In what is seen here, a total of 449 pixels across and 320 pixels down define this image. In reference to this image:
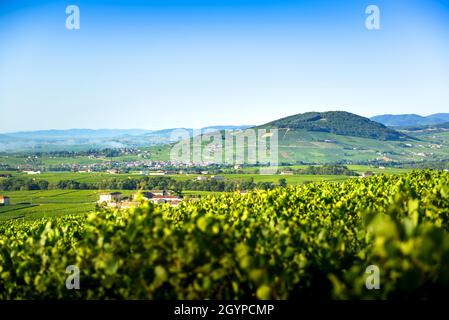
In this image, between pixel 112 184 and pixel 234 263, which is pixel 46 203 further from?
pixel 234 263

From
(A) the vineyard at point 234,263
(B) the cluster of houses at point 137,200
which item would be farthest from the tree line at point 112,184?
(A) the vineyard at point 234,263

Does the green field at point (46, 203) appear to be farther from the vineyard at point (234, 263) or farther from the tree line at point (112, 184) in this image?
the vineyard at point (234, 263)

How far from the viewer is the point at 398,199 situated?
5062 millimetres

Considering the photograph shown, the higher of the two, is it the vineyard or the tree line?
the vineyard

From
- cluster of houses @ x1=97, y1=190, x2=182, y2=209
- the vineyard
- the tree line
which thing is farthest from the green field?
the vineyard

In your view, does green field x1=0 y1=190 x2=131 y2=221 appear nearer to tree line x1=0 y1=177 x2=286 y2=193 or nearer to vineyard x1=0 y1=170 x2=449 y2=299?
tree line x1=0 y1=177 x2=286 y2=193

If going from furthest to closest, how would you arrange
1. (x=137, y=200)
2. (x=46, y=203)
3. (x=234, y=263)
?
(x=46, y=203)
(x=137, y=200)
(x=234, y=263)

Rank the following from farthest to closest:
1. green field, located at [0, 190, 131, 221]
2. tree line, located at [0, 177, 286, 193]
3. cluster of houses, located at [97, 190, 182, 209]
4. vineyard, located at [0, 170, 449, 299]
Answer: tree line, located at [0, 177, 286, 193] < green field, located at [0, 190, 131, 221] < cluster of houses, located at [97, 190, 182, 209] < vineyard, located at [0, 170, 449, 299]

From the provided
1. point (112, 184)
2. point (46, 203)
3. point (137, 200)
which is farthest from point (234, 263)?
point (112, 184)
